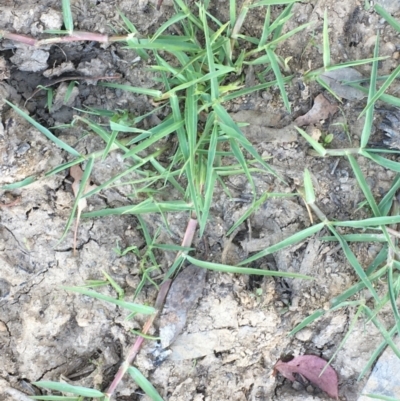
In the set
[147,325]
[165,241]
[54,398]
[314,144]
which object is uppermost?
[314,144]

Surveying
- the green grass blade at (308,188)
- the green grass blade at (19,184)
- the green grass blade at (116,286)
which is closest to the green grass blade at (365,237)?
the green grass blade at (308,188)

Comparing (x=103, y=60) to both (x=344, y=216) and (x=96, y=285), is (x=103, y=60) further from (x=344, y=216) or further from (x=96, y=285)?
(x=344, y=216)

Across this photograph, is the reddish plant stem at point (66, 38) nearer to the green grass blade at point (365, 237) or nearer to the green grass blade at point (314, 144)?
the green grass blade at point (314, 144)

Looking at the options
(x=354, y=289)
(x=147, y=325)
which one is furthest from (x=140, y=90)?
(x=354, y=289)

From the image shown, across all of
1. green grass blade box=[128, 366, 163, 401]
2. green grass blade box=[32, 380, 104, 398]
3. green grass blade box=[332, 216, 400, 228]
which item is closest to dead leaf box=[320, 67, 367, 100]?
green grass blade box=[332, 216, 400, 228]

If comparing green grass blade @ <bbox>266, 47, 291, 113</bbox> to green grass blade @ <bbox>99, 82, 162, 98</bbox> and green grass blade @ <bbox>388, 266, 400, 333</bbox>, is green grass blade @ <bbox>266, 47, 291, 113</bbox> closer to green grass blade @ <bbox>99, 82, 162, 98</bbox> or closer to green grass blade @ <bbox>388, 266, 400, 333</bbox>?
green grass blade @ <bbox>99, 82, 162, 98</bbox>

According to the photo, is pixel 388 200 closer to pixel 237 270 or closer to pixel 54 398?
pixel 237 270
